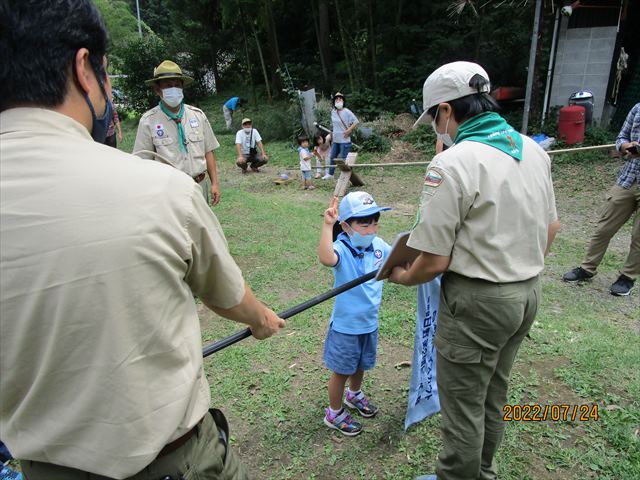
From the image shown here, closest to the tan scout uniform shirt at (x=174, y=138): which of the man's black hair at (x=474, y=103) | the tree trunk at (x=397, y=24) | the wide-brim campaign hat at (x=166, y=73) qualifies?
the wide-brim campaign hat at (x=166, y=73)

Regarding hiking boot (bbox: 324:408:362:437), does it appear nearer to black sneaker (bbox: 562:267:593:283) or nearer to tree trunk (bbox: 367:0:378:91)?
black sneaker (bbox: 562:267:593:283)

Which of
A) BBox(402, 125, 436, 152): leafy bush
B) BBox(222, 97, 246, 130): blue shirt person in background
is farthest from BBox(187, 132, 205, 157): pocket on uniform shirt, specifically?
Result: BBox(222, 97, 246, 130): blue shirt person in background

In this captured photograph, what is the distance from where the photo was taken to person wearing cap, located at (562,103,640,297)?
14.6ft

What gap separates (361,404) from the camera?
9.84 feet

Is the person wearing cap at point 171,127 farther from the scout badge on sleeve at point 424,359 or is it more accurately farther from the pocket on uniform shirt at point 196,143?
the scout badge on sleeve at point 424,359

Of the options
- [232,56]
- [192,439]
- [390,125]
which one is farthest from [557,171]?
[232,56]

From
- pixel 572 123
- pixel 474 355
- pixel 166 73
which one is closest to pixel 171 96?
pixel 166 73

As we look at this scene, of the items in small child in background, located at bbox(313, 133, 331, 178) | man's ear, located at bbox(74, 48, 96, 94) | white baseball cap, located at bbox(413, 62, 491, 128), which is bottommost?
small child in background, located at bbox(313, 133, 331, 178)

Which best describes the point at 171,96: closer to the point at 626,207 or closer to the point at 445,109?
the point at 445,109

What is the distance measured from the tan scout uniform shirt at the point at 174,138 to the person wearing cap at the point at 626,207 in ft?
14.2

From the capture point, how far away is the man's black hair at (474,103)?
1990mm

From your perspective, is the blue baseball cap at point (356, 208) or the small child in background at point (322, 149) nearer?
the blue baseball cap at point (356, 208)
